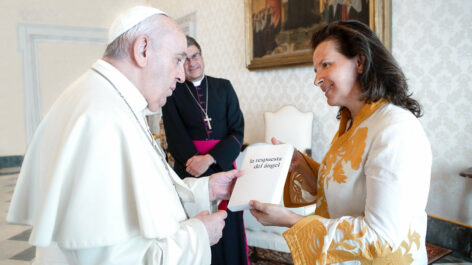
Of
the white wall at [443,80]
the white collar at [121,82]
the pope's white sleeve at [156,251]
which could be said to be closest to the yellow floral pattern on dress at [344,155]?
the pope's white sleeve at [156,251]

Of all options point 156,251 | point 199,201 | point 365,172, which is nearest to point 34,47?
point 199,201

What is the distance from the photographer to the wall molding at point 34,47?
861 centimetres

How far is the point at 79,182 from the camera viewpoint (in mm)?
1143

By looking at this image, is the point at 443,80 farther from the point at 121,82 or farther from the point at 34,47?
the point at 34,47

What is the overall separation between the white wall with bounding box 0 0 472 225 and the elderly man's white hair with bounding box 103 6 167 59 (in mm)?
3085

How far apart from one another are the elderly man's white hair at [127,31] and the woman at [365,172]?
81 centimetres

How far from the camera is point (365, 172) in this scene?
1.41m

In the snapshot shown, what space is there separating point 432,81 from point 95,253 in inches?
139

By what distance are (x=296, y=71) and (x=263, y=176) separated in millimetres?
3514

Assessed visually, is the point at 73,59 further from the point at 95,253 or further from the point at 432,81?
the point at 95,253

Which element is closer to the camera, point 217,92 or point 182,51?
point 182,51

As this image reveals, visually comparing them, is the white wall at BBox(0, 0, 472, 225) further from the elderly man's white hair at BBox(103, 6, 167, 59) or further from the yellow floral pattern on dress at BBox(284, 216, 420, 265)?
the elderly man's white hair at BBox(103, 6, 167, 59)

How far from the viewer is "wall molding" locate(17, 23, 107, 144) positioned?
8.61m

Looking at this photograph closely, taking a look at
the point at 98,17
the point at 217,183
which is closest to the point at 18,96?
the point at 98,17
